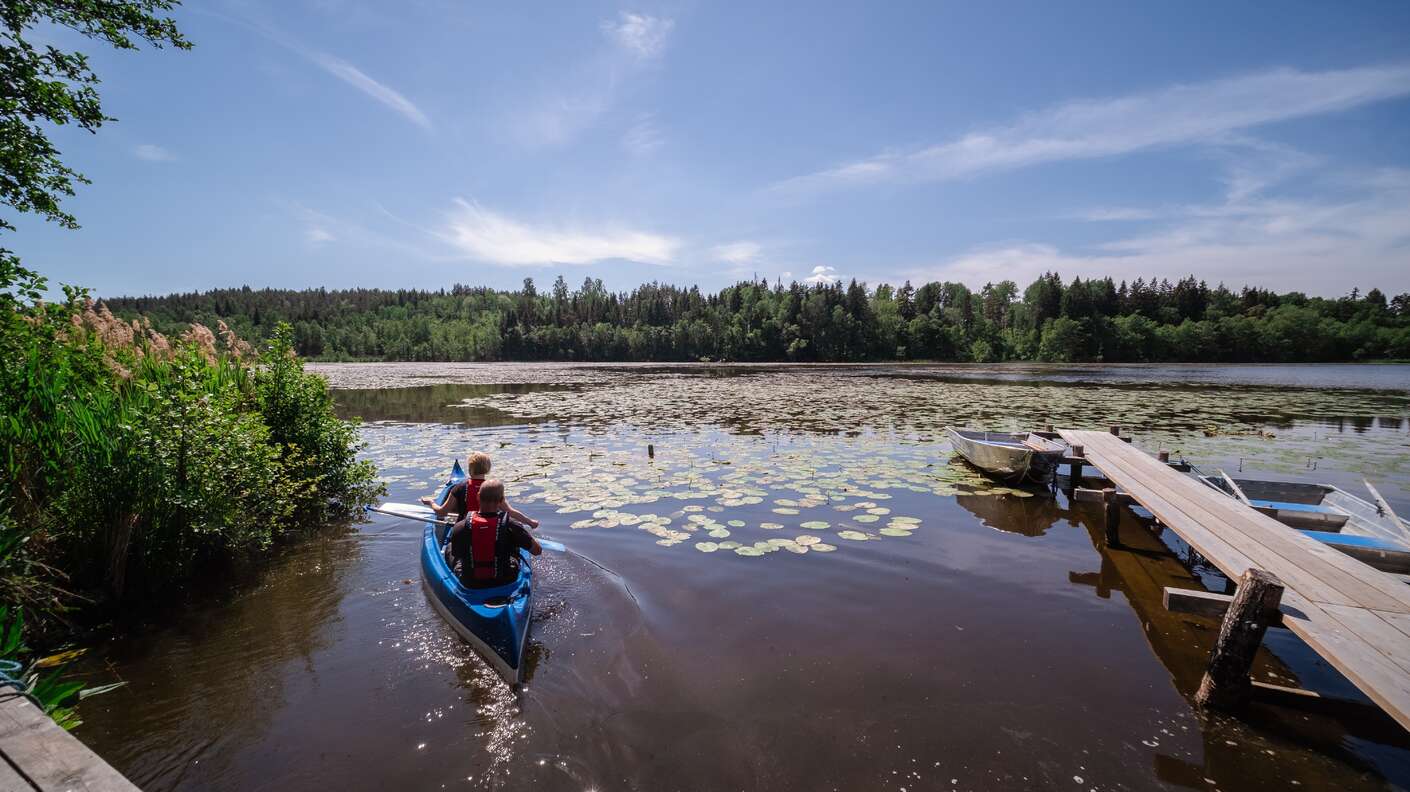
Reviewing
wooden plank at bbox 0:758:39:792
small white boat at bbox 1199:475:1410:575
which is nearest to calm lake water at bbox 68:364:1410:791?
small white boat at bbox 1199:475:1410:575

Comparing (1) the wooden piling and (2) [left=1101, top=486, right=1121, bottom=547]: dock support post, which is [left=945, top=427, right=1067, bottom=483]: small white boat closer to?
(1) the wooden piling

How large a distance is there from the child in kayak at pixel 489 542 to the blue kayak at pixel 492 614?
0.13 m

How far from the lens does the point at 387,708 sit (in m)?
4.77

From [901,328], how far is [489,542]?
108234mm

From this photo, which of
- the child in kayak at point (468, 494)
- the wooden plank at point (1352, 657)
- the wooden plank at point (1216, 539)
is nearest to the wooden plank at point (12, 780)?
the child in kayak at point (468, 494)

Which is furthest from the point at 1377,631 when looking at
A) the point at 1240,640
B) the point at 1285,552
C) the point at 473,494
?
the point at 473,494

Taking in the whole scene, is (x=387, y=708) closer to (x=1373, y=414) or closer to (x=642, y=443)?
(x=642, y=443)

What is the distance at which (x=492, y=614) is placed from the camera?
17.2 ft

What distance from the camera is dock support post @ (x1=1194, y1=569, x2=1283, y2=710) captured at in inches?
180

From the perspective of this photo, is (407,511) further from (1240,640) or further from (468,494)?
(1240,640)

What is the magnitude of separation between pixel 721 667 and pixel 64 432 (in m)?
7.38

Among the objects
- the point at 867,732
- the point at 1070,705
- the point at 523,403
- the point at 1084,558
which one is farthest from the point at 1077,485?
the point at 523,403

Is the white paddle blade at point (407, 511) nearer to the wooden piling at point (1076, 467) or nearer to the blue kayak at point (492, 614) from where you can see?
the blue kayak at point (492, 614)

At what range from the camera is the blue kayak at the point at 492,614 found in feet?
16.9
